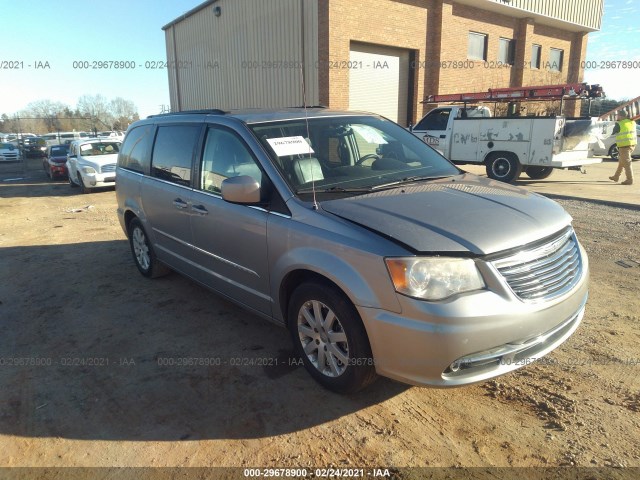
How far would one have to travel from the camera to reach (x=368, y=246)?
100 inches

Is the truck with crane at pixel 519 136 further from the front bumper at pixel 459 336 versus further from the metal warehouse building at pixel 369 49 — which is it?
the front bumper at pixel 459 336

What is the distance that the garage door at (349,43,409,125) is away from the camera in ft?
54.1

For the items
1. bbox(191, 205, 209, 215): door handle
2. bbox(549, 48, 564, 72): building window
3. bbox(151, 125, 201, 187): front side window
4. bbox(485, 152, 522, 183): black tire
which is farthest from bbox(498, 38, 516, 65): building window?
bbox(191, 205, 209, 215): door handle

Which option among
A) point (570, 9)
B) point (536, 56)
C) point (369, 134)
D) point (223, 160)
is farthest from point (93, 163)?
point (570, 9)

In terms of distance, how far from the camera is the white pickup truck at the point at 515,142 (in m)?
10.9

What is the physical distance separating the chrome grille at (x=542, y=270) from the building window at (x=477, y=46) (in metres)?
19.6

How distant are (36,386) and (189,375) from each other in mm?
1097

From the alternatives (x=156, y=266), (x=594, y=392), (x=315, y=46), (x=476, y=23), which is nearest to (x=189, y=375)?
(x=156, y=266)

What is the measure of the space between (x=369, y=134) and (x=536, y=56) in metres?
24.0

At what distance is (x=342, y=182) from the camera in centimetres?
333

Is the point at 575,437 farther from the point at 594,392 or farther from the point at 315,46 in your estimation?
the point at 315,46

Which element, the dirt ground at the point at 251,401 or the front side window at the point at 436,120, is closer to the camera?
the dirt ground at the point at 251,401

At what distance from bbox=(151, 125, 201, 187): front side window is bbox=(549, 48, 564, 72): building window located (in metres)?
25.8

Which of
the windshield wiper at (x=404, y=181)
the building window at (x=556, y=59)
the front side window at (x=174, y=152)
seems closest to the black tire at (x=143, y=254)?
the front side window at (x=174, y=152)
